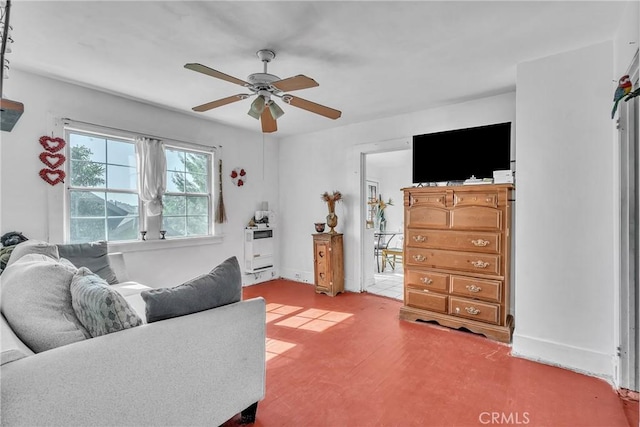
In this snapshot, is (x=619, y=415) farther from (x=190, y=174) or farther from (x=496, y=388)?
(x=190, y=174)

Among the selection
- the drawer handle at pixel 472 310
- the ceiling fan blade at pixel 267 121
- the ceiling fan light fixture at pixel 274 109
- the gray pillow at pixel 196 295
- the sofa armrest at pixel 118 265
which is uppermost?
the ceiling fan light fixture at pixel 274 109

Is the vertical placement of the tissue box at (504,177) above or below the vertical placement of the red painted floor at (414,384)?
above

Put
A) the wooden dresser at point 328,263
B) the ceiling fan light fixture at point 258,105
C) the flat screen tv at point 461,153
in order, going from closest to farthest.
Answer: the ceiling fan light fixture at point 258,105
the flat screen tv at point 461,153
the wooden dresser at point 328,263

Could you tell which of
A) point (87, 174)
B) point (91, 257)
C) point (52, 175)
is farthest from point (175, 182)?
point (91, 257)

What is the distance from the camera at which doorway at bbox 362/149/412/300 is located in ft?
21.3

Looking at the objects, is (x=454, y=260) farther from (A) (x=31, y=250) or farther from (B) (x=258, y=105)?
(A) (x=31, y=250)

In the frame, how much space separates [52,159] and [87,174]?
349 millimetres

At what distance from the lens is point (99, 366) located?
47.2 inches

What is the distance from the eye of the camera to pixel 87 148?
350cm

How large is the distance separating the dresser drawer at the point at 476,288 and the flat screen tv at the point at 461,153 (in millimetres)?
1109

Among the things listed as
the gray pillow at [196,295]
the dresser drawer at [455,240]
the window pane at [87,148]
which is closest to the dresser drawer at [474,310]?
the dresser drawer at [455,240]

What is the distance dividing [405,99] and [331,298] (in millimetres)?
2847

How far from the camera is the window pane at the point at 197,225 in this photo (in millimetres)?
4473

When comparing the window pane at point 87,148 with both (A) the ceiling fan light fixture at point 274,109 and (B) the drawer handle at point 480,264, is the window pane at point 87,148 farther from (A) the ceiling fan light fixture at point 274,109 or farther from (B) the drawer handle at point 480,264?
(B) the drawer handle at point 480,264
